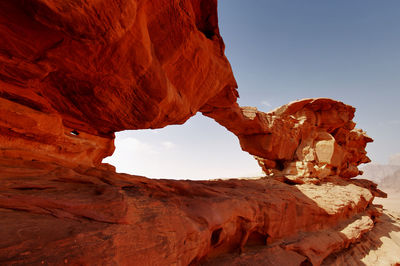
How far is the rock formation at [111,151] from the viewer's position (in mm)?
2045

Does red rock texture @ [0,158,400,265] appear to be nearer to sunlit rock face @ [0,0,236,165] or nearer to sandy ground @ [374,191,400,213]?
sunlit rock face @ [0,0,236,165]

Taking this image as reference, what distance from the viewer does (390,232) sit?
30.6 ft

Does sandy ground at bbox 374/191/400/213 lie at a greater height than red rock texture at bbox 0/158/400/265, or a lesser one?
lesser

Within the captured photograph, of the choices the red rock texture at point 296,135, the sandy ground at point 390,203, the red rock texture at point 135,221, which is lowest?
the sandy ground at point 390,203

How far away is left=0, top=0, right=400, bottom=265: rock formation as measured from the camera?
2.04 m

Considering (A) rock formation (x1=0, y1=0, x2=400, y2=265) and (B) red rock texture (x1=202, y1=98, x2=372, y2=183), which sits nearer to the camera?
(A) rock formation (x1=0, y1=0, x2=400, y2=265)

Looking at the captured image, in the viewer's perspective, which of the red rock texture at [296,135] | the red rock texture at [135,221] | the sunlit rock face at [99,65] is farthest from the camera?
the red rock texture at [296,135]

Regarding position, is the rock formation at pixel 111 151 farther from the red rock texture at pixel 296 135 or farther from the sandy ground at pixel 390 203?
the sandy ground at pixel 390 203

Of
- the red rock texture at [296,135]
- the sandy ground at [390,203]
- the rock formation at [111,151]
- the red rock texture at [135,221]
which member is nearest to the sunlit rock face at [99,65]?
the rock formation at [111,151]

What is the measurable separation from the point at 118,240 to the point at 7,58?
2.98 meters

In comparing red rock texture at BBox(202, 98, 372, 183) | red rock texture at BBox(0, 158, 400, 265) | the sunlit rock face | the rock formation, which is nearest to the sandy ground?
red rock texture at BBox(202, 98, 372, 183)

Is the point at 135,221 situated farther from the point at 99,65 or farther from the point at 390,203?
the point at 390,203

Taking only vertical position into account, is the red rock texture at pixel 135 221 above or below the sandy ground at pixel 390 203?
above

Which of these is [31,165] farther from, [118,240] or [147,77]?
[147,77]
